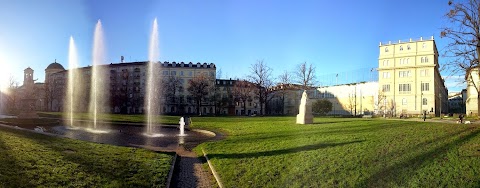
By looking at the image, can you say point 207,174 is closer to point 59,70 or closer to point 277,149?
point 277,149

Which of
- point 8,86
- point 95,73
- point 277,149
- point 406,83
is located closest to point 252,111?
point 406,83

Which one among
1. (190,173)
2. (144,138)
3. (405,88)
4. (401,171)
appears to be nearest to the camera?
(401,171)

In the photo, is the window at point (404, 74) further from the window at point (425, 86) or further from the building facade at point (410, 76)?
the window at point (425, 86)

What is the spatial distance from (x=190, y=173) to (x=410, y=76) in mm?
86230

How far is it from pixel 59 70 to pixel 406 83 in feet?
399

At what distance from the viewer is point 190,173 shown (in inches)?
500

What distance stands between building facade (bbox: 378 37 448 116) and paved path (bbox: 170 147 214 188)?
75.2m

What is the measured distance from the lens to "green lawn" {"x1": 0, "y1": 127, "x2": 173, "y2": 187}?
28.1 feet

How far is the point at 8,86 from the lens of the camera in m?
82.5

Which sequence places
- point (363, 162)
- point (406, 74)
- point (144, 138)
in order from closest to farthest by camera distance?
point (363, 162), point (144, 138), point (406, 74)

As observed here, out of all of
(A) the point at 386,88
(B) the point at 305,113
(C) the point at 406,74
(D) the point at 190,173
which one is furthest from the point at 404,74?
(D) the point at 190,173

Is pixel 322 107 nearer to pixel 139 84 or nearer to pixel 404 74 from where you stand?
pixel 404 74

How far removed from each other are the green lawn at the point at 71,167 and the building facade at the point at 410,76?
Result: 7879 centimetres

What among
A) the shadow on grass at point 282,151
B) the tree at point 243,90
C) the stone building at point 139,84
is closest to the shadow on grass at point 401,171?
the shadow on grass at point 282,151
